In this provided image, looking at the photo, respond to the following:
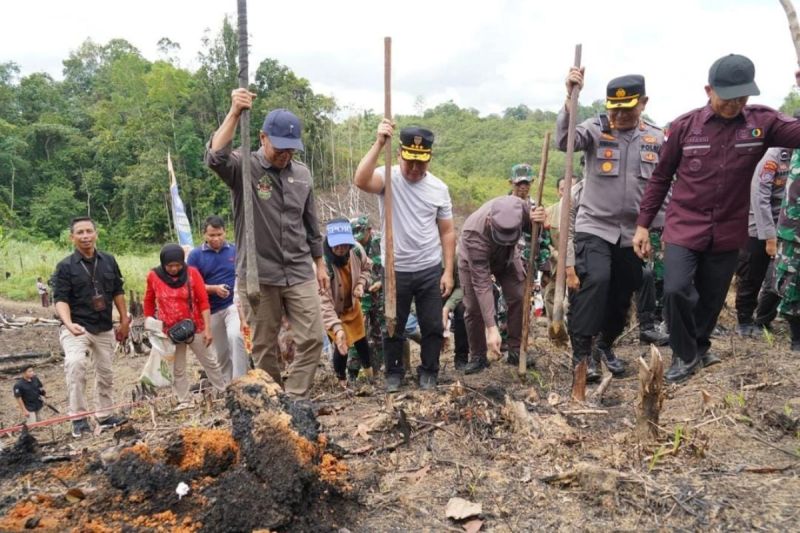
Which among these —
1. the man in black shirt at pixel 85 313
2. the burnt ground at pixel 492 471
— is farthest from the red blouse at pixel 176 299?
the burnt ground at pixel 492 471

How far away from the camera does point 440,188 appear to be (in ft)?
15.3

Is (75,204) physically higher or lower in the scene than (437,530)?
higher

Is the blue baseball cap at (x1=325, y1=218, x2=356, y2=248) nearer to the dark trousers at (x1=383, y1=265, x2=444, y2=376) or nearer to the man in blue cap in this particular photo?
Answer: the man in blue cap

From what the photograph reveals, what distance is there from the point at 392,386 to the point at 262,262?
1.36m

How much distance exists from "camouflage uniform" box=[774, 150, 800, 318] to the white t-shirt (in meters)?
Result: 2.48

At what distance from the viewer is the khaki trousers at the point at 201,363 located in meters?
5.91

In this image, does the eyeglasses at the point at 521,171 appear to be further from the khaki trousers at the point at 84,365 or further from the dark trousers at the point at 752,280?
the khaki trousers at the point at 84,365

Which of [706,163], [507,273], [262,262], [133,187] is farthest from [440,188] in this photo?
[133,187]

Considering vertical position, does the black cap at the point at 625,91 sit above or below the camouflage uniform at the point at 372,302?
above

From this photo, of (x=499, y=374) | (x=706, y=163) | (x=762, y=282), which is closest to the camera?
(x=706, y=163)

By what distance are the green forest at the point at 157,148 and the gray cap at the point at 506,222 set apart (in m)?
25.6

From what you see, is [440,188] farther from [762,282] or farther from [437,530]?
[762,282]

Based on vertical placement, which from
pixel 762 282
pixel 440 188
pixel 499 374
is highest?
pixel 440 188

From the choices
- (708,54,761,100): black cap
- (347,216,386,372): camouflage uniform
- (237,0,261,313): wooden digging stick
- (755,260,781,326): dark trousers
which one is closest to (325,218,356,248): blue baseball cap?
(347,216,386,372): camouflage uniform
